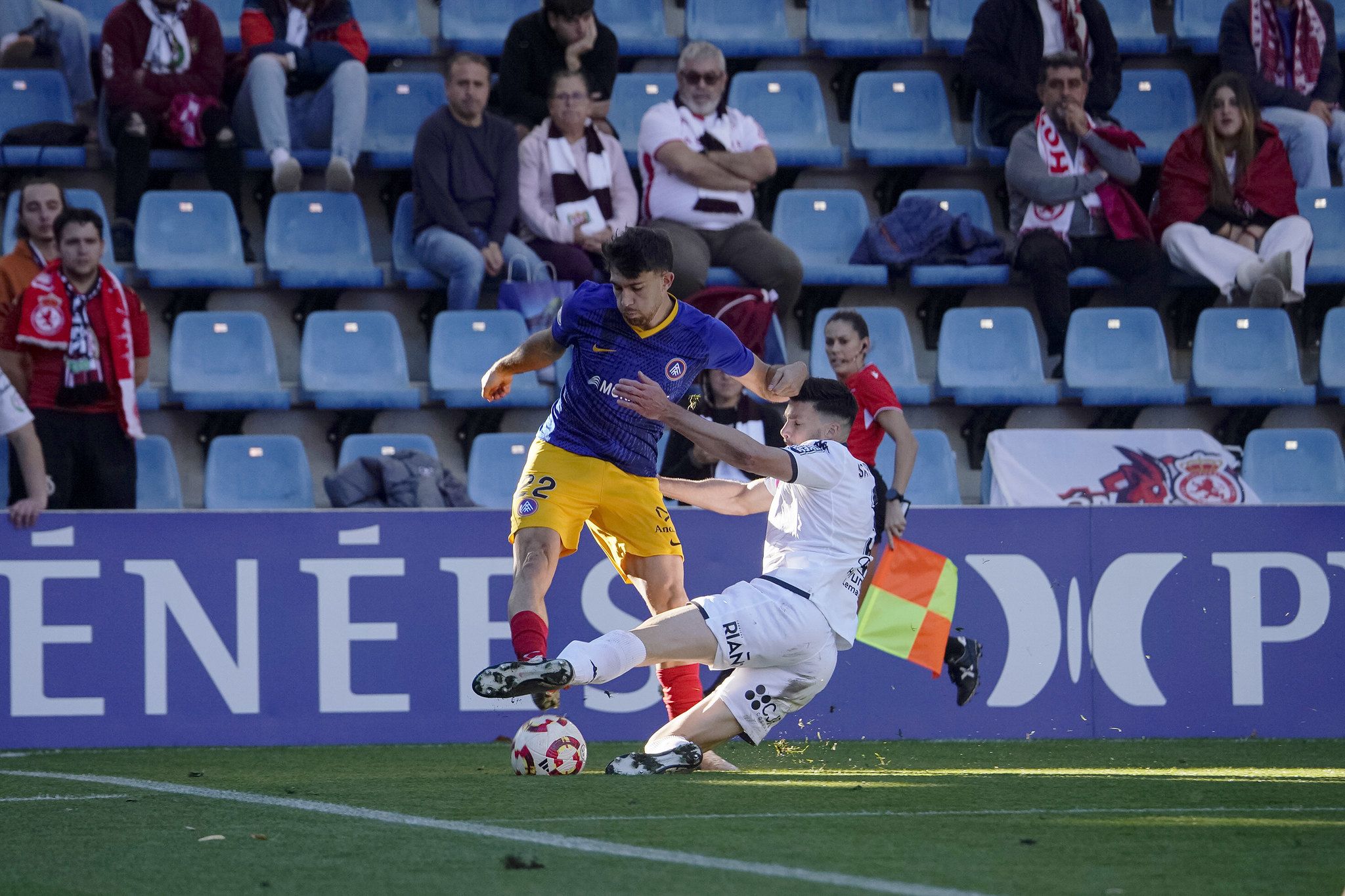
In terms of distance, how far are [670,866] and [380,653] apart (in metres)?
4.04

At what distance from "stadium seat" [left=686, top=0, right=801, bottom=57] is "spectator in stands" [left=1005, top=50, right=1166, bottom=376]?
1827 millimetres

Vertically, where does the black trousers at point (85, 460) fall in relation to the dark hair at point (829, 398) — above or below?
below

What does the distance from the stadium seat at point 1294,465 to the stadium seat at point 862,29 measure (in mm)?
3478

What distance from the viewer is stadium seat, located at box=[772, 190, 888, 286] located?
32.8ft

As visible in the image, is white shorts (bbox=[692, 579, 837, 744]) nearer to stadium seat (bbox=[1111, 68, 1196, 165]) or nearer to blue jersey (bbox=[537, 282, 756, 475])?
blue jersey (bbox=[537, 282, 756, 475])

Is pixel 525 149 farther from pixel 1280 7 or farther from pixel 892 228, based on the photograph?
pixel 1280 7

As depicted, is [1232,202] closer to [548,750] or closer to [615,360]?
[615,360]

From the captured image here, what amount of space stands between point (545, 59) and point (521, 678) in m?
5.76

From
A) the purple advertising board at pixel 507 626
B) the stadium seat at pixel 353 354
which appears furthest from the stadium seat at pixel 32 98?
the purple advertising board at pixel 507 626

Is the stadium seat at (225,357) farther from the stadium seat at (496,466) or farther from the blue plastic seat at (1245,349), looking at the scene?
the blue plastic seat at (1245,349)

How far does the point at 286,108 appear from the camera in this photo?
380 inches

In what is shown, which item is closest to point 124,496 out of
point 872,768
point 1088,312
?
point 872,768

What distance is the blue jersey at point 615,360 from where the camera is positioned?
5.69 metres

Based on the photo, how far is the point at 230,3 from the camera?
10523mm
